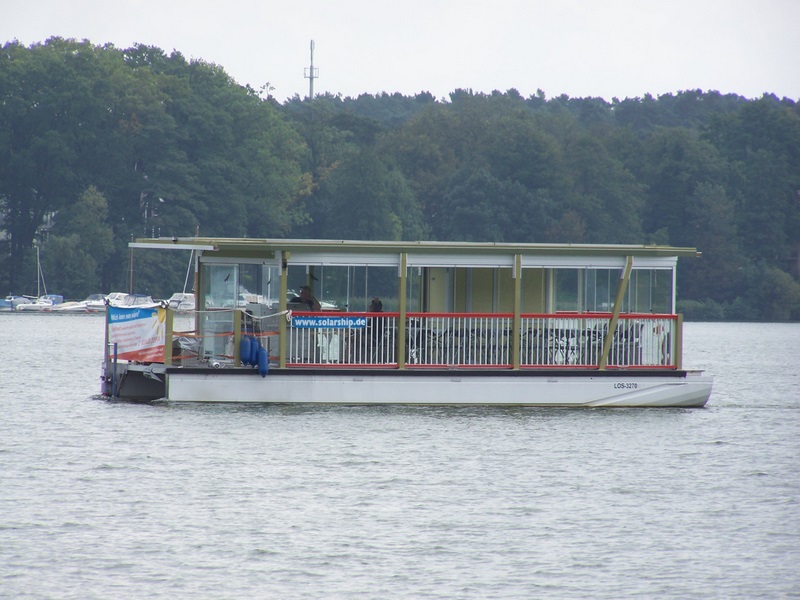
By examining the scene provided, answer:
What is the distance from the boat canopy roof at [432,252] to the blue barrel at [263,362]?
1970 mm

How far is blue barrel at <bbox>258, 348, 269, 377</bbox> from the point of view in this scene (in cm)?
2558

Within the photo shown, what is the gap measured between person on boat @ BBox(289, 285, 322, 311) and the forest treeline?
72.9 meters

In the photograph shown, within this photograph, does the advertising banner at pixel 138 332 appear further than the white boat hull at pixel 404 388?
Yes

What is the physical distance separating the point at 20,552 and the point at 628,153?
107502 mm

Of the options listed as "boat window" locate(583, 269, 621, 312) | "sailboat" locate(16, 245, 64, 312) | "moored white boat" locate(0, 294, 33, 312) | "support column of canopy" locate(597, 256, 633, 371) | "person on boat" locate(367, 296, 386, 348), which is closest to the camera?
"person on boat" locate(367, 296, 386, 348)

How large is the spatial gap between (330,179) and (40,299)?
2593 centimetres

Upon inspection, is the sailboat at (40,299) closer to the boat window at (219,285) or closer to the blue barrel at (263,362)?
the boat window at (219,285)

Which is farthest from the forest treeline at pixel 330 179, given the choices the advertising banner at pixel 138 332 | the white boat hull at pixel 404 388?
the white boat hull at pixel 404 388

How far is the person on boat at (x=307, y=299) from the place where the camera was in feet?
90.1

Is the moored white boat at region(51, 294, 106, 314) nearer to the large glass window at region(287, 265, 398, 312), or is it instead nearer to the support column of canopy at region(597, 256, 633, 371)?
the large glass window at region(287, 265, 398, 312)

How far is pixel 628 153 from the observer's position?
4715 inches

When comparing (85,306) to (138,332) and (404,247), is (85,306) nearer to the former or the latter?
(138,332)

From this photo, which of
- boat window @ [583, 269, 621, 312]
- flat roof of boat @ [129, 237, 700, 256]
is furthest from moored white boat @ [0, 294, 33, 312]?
boat window @ [583, 269, 621, 312]

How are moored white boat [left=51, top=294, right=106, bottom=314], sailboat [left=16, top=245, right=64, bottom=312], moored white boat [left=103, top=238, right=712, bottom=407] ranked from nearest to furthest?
moored white boat [left=103, top=238, right=712, bottom=407], sailboat [left=16, top=245, right=64, bottom=312], moored white boat [left=51, top=294, right=106, bottom=314]
